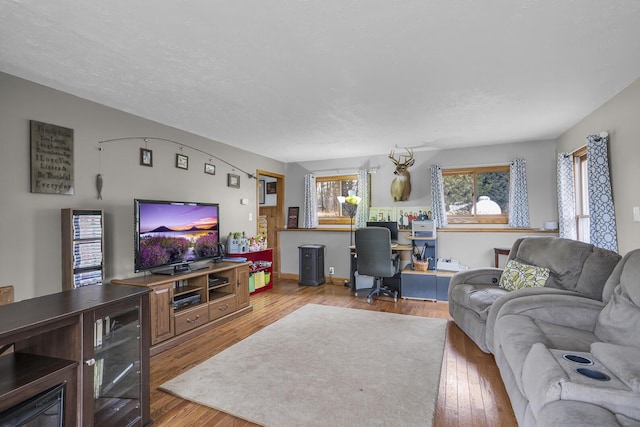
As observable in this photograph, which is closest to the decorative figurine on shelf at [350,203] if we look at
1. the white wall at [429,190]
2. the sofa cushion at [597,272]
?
the white wall at [429,190]

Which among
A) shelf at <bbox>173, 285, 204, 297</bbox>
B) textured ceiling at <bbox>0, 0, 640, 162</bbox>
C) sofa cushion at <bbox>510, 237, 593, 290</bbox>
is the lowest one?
shelf at <bbox>173, 285, 204, 297</bbox>

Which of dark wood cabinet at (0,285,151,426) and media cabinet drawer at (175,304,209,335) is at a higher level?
dark wood cabinet at (0,285,151,426)

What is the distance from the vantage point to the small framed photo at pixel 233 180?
471 centimetres

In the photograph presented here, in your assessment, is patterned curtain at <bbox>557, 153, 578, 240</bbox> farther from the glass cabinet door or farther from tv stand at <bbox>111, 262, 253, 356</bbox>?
the glass cabinet door

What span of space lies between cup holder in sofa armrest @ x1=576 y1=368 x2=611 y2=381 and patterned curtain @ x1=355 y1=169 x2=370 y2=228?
4.14 metres

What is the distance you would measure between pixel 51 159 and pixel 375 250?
3.65 meters

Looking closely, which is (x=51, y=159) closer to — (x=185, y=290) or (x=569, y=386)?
(x=185, y=290)

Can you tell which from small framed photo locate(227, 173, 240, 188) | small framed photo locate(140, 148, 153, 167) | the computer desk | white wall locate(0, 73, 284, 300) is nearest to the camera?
white wall locate(0, 73, 284, 300)

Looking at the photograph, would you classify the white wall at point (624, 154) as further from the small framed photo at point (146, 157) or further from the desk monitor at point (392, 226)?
the small framed photo at point (146, 157)

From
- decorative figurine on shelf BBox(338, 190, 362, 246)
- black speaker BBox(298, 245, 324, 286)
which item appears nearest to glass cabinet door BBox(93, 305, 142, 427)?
black speaker BBox(298, 245, 324, 286)

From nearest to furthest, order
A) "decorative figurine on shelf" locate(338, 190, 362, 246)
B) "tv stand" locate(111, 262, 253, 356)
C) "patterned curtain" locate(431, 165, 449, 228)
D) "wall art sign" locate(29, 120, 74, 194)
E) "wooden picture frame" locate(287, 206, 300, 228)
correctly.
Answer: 1. "wall art sign" locate(29, 120, 74, 194)
2. "tv stand" locate(111, 262, 253, 356)
3. "patterned curtain" locate(431, 165, 449, 228)
4. "decorative figurine on shelf" locate(338, 190, 362, 246)
5. "wooden picture frame" locate(287, 206, 300, 228)

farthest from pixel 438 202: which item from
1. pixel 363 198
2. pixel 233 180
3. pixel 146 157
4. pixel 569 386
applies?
pixel 146 157

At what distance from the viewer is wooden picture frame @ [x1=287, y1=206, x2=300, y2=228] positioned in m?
6.12

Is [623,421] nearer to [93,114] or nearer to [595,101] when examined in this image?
[595,101]
